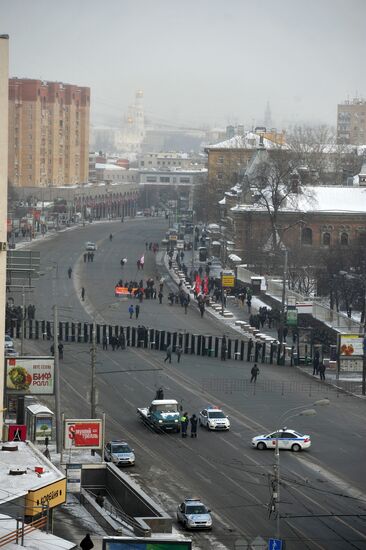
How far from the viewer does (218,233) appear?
9844 centimetres

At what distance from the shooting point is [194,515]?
2883 cm

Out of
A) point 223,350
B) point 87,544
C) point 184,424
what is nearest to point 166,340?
point 223,350

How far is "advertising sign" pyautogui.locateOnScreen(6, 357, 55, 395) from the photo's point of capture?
121 feet

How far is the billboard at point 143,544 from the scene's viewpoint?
23.8m

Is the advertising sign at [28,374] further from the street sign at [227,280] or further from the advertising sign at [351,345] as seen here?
the street sign at [227,280]

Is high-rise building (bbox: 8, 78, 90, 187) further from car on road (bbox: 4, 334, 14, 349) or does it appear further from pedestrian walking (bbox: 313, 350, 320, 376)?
pedestrian walking (bbox: 313, 350, 320, 376)

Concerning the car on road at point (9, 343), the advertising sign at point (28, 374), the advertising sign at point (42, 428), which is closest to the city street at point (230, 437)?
the car on road at point (9, 343)

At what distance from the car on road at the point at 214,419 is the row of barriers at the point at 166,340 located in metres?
10.8

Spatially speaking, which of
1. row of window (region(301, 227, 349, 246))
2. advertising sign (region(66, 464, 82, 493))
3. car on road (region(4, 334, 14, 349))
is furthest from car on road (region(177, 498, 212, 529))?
row of window (region(301, 227, 349, 246))

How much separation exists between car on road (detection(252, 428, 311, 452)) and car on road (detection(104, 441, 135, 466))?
10.9 feet

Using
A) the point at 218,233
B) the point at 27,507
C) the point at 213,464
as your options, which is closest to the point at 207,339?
the point at 213,464

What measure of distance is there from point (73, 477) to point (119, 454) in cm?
314

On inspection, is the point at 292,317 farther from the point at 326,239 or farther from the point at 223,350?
the point at 326,239

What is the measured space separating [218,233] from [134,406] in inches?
2231
